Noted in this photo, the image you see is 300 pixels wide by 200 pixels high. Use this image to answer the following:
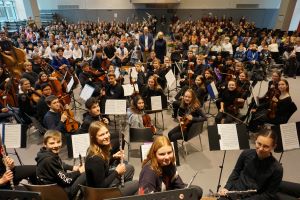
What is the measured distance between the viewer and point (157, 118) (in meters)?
5.97

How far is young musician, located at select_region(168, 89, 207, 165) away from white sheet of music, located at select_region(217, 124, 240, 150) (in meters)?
1.17

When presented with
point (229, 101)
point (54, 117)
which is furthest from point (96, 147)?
point (229, 101)

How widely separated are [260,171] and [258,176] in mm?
59

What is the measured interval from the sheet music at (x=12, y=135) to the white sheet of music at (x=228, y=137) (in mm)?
2844

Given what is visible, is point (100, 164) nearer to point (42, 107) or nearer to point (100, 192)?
point (100, 192)

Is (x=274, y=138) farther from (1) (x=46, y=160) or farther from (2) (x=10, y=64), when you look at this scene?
(2) (x=10, y=64)

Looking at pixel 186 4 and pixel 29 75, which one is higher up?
pixel 186 4

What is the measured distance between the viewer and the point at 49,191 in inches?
93.6

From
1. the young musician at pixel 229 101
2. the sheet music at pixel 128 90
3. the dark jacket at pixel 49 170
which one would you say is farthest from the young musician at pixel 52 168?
the young musician at pixel 229 101

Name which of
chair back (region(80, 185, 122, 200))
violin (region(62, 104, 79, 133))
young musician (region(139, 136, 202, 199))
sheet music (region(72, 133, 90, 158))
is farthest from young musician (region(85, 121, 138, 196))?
violin (region(62, 104, 79, 133))

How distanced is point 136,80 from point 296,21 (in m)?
14.1

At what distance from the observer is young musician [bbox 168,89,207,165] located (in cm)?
440

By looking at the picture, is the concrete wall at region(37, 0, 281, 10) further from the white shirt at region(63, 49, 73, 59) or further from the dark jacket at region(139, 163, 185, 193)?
the dark jacket at region(139, 163, 185, 193)

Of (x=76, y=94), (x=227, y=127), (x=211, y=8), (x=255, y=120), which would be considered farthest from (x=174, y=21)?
(x=227, y=127)
